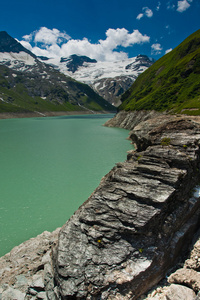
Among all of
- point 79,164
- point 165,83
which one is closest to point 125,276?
point 79,164

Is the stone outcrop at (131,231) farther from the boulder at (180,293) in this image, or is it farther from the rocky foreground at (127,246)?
the boulder at (180,293)

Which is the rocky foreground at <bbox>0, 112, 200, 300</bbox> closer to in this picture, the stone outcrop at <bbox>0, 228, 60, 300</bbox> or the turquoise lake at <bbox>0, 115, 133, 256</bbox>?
the stone outcrop at <bbox>0, 228, 60, 300</bbox>

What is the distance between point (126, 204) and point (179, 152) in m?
5.94

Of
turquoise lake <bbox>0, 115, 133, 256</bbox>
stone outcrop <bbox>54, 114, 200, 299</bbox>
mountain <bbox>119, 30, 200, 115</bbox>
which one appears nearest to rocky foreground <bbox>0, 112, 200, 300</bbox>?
stone outcrop <bbox>54, 114, 200, 299</bbox>

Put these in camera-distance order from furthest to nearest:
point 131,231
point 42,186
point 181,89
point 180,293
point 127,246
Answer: point 181,89
point 42,186
point 131,231
point 127,246
point 180,293

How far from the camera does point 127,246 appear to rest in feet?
31.5

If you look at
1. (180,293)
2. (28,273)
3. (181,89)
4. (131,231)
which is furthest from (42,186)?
(181,89)

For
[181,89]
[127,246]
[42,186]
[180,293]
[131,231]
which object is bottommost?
[42,186]

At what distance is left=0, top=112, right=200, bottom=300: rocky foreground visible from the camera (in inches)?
339

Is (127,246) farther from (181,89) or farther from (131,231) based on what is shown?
(181,89)

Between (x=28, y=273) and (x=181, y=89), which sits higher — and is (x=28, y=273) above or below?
below

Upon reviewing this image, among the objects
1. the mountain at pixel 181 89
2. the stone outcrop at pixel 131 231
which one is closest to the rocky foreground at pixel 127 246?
the stone outcrop at pixel 131 231

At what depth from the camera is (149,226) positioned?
9891 millimetres

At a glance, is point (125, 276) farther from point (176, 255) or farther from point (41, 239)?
point (41, 239)
